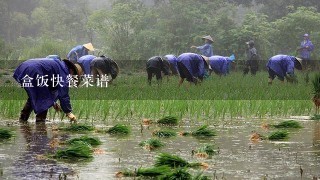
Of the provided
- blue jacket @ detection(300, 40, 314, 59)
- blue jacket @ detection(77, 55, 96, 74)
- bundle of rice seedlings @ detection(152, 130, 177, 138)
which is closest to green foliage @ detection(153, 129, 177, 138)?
bundle of rice seedlings @ detection(152, 130, 177, 138)

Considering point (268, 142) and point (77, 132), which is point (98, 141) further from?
point (268, 142)

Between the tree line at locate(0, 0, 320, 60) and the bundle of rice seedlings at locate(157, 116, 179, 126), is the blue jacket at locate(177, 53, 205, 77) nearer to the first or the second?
the bundle of rice seedlings at locate(157, 116, 179, 126)

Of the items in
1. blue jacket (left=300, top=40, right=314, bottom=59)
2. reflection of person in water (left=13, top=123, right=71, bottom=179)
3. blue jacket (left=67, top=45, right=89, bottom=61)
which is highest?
blue jacket (left=300, top=40, right=314, bottom=59)

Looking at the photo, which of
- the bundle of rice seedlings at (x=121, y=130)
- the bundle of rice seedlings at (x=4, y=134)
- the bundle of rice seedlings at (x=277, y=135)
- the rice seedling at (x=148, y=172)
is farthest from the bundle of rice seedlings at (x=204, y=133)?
the rice seedling at (x=148, y=172)

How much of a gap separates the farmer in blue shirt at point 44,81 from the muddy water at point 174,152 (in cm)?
46

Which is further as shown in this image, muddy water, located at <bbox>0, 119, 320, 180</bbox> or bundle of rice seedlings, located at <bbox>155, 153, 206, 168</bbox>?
bundle of rice seedlings, located at <bbox>155, 153, 206, 168</bbox>

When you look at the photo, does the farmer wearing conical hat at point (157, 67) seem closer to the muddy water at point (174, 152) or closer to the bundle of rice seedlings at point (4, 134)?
the muddy water at point (174, 152)

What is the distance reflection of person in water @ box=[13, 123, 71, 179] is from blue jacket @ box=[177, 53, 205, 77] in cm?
1028

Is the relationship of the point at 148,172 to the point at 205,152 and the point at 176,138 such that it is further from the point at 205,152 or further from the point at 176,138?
the point at 176,138

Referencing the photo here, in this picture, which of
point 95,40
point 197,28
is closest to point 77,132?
point 197,28

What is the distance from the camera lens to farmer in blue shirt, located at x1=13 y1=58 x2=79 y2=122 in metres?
10.3

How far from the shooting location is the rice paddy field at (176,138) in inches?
247

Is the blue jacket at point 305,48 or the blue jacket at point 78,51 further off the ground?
the blue jacket at point 305,48

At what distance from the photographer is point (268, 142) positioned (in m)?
8.52
